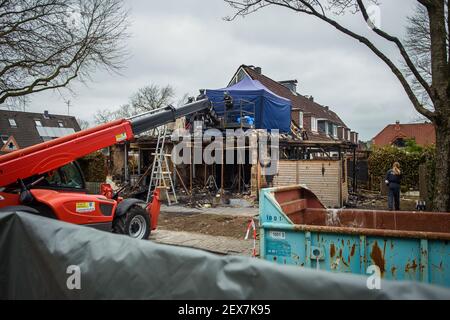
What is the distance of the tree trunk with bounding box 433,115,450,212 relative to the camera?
7340mm

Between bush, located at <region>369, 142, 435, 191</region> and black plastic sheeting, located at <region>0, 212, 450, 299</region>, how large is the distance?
20.5 meters

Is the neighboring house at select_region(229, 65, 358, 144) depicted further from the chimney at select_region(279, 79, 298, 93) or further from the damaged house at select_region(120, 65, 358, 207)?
the damaged house at select_region(120, 65, 358, 207)

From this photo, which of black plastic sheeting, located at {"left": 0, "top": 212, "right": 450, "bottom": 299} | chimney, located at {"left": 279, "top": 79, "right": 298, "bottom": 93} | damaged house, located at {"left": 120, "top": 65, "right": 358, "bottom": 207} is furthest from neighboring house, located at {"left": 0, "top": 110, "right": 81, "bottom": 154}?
black plastic sheeting, located at {"left": 0, "top": 212, "right": 450, "bottom": 299}

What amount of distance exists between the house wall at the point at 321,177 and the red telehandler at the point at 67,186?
843 cm

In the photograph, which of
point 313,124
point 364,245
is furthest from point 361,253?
point 313,124

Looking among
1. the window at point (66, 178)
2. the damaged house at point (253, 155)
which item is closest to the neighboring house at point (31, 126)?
the damaged house at point (253, 155)

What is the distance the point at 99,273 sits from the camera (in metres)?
2.10

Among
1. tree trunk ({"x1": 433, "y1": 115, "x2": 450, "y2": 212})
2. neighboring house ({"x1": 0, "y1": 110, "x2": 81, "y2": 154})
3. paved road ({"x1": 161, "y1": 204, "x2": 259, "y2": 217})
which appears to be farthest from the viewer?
neighboring house ({"x1": 0, "y1": 110, "x2": 81, "y2": 154})

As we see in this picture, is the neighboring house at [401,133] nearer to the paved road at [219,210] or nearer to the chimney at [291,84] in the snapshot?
the chimney at [291,84]

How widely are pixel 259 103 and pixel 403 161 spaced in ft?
28.2

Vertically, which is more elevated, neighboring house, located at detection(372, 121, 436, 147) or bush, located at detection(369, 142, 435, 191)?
neighboring house, located at detection(372, 121, 436, 147)

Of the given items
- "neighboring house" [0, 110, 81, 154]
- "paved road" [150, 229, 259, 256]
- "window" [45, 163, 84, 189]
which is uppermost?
"neighboring house" [0, 110, 81, 154]
